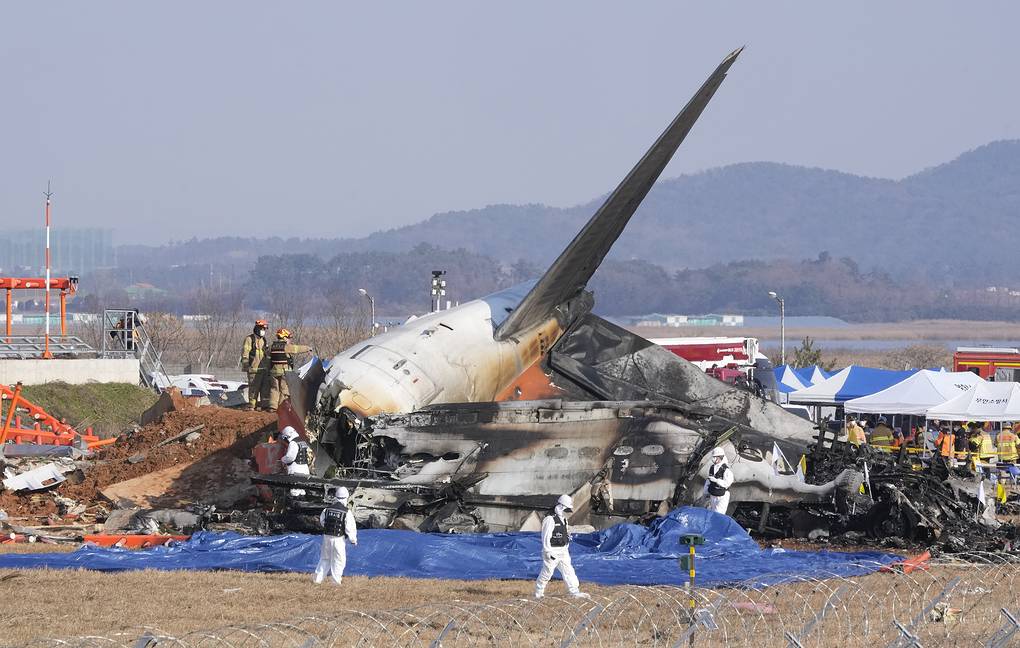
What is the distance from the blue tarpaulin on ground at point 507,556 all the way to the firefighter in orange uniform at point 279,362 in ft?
27.1

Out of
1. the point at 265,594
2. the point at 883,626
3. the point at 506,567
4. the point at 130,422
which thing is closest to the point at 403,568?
the point at 506,567

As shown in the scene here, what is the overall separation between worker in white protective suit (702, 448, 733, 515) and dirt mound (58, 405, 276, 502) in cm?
1049

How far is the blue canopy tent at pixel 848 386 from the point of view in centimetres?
4594

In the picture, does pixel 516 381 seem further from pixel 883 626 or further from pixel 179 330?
pixel 179 330

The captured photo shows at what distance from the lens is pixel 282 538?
74.2ft

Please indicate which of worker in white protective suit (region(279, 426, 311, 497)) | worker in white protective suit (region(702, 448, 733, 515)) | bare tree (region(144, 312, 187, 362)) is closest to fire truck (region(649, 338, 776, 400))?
worker in white protective suit (region(702, 448, 733, 515))

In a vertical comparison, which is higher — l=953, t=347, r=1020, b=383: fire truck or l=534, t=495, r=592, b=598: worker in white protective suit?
l=953, t=347, r=1020, b=383: fire truck

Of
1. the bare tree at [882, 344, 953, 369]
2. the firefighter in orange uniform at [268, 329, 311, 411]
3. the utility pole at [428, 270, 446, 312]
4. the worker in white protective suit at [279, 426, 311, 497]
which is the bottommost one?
the bare tree at [882, 344, 953, 369]

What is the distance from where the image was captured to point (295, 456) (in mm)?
23625

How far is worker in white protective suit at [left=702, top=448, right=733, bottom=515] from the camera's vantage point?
23.8 m

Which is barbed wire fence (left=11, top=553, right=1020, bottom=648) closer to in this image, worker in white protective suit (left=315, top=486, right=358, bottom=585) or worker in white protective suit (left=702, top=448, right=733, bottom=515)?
worker in white protective suit (left=315, top=486, right=358, bottom=585)

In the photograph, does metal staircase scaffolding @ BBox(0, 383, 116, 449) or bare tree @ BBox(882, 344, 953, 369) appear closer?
metal staircase scaffolding @ BBox(0, 383, 116, 449)

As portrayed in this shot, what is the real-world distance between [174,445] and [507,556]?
11.3m

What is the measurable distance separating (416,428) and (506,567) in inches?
168
